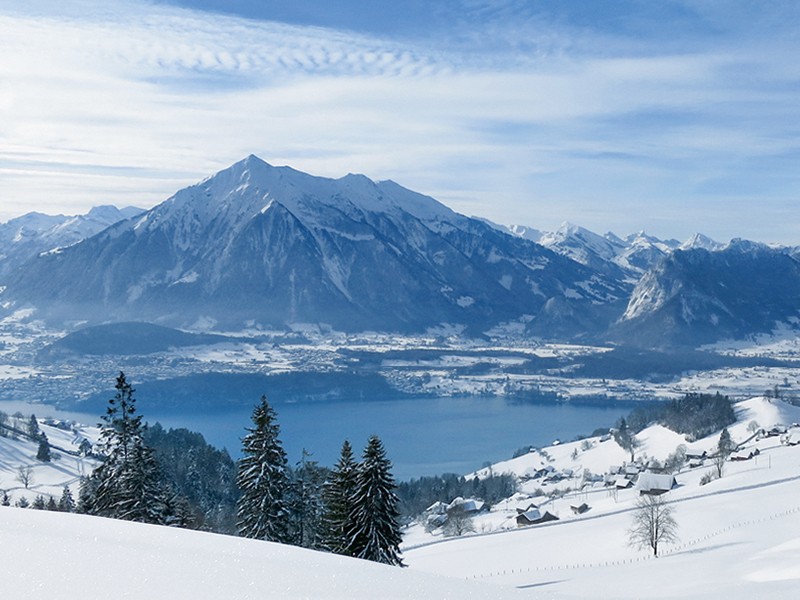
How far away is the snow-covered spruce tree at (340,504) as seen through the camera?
1566cm

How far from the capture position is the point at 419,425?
9888 cm

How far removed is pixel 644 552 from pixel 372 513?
472 inches

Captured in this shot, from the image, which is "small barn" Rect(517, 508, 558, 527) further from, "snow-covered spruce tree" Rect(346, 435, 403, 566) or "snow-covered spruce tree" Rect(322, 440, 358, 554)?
"snow-covered spruce tree" Rect(346, 435, 403, 566)

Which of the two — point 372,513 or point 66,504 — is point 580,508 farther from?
point 372,513

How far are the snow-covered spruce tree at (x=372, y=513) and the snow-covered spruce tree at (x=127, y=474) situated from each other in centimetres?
401

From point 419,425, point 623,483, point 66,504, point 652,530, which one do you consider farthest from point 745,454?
point 419,425

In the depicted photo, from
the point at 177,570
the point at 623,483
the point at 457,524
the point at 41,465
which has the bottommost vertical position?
the point at 177,570

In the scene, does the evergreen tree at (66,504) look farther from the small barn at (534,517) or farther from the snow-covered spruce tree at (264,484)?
the small barn at (534,517)

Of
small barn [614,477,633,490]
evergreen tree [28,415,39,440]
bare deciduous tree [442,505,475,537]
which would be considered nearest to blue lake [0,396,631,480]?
evergreen tree [28,415,39,440]

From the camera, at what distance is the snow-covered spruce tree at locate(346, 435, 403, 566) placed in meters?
15.4

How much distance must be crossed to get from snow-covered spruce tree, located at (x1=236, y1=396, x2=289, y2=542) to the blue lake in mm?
53911

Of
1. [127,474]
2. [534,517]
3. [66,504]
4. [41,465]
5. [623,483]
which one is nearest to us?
[127,474]

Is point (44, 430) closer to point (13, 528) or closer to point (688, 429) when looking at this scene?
point (688, 429)

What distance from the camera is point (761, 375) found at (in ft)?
484
